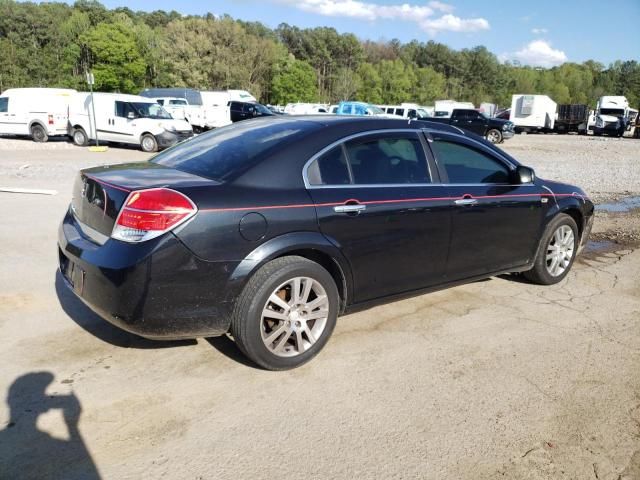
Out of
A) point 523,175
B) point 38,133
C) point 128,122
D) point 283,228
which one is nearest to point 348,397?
point 283,228

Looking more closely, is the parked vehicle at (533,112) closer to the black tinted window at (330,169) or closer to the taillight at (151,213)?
the black tinted window at (330,169)

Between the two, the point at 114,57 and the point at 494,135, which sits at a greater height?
the point at 114,57

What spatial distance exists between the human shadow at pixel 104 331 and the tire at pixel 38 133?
1881 cm

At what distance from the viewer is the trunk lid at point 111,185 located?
9.96 ft

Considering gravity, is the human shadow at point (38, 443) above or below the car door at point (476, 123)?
below

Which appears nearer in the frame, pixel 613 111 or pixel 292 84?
pixel 613 111

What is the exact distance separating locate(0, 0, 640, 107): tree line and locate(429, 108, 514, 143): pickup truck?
50762 millimetres

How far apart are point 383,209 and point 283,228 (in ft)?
2.73

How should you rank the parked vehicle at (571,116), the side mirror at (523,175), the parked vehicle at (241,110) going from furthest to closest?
the parked vehicle at (571,116) → the parked vehicle at (241,110) → the side mirror at (523,175)

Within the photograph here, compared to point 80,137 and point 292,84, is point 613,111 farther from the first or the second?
point 292,84

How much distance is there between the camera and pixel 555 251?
521 centimetres

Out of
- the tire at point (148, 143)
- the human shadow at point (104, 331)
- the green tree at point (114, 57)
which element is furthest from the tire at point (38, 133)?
the green tree at point (114, 57)

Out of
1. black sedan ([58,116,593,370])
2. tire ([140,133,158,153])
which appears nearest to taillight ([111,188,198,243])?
black sedan ([58,116,593,370])

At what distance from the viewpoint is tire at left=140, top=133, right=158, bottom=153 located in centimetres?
1783
